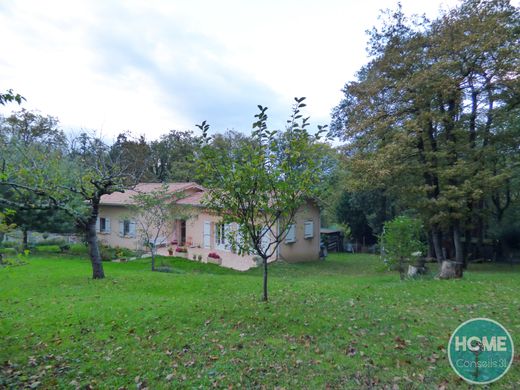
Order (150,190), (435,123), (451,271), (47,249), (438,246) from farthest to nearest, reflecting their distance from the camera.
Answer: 1. (150,190)
2. (47,249)
3. (438,246)
4. (435,123)
5. (451,271)

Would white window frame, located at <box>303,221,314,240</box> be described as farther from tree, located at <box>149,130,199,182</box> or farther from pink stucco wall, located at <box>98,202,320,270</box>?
tree, located at <box>149,130,199,182</box>

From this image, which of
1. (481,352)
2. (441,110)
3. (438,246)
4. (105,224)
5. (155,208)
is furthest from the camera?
(105,224)

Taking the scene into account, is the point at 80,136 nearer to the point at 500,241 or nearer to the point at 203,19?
the point at 203,19

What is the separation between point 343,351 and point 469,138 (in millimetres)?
14377

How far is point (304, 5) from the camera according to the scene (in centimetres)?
989

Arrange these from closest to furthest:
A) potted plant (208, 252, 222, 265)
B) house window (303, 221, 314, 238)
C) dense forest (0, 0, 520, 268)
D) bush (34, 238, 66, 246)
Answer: dense forest (0, 0, 520, 268) < potted plant (208, 252, 222, 265) < house window (303, 221, 314, 238) < bush (34, 238, 66, 246)

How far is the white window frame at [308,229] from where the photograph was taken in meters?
19.8

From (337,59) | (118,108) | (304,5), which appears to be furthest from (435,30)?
(118,108)

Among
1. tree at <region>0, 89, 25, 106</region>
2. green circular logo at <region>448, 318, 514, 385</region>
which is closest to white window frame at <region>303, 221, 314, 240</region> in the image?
green circular logo at <region>448, 318, 514, 385</region>

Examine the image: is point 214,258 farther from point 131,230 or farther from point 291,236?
point 131,230

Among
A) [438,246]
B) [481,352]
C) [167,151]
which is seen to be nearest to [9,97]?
[481,352]

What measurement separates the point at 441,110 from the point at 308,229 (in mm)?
9631

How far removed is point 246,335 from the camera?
17.1ft

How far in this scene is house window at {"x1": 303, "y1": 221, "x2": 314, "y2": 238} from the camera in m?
19.8
